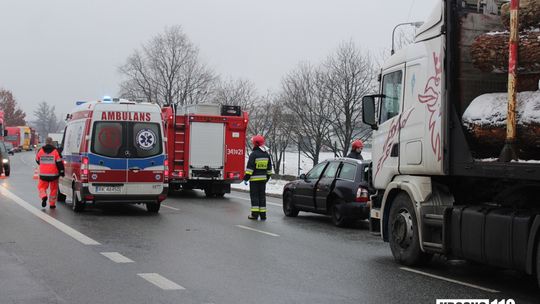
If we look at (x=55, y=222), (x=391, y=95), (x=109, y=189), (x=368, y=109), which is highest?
(x=391, y=95)

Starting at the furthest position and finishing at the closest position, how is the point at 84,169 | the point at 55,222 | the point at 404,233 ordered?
the point at 84,169, the point at 55,222, the point at 404,233

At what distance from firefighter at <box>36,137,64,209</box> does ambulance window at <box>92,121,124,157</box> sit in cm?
150

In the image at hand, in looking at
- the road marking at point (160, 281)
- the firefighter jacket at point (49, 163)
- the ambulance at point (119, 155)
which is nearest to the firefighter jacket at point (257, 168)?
the ambulance at point (119, 155)

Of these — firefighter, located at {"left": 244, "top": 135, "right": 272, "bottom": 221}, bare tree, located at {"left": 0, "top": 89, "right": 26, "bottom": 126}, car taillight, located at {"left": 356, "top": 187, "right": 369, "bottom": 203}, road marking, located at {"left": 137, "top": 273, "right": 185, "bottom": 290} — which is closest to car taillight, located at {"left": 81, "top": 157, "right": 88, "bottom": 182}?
firefighter, located at {"left": 244, "top": 135, "right": 272, "bottom": 221}

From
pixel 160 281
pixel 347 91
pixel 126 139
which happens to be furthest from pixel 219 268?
pixel 347 91

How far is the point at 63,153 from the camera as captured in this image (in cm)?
1638

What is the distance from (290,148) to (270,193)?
1732cm

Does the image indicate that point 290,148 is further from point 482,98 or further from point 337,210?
point 482,98

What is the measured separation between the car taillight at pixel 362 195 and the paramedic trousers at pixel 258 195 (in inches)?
85.4

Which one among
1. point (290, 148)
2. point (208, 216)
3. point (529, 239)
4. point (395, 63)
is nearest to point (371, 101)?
point (395, 63)

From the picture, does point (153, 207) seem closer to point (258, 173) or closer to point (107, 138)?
point (107, 138)

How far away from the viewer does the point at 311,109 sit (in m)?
32.2

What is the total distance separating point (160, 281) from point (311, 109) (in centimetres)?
2562

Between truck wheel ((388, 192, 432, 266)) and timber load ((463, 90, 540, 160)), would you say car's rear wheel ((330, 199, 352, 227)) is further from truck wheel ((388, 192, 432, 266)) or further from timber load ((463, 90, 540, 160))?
timber load ((463, 90, 540, 160))
